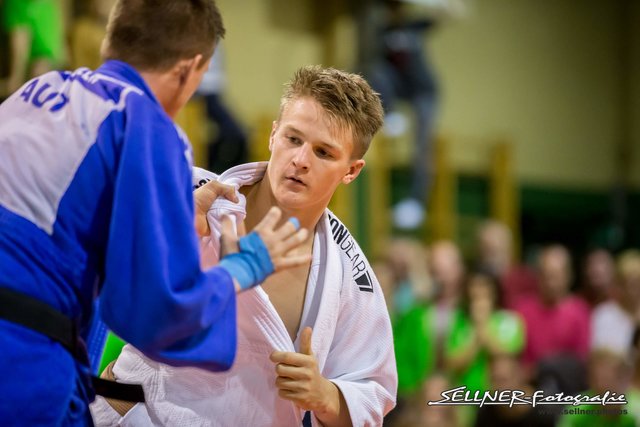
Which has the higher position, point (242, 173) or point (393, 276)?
point (242, 173)

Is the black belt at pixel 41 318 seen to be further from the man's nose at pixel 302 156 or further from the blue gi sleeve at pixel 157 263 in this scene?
the man's nose at pixel 302 156

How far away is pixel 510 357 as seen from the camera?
6.87 m

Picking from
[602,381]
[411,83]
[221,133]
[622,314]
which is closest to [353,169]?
[602,381]

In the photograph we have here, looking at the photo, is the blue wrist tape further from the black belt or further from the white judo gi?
the white judo gi

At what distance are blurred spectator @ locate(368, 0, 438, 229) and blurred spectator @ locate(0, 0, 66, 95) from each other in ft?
11.7

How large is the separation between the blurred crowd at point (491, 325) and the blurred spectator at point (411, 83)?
2.08 m

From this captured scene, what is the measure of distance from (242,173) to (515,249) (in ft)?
32.8

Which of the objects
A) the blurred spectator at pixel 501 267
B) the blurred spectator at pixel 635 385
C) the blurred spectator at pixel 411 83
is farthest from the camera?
the blurred spectator at pixel 411 83

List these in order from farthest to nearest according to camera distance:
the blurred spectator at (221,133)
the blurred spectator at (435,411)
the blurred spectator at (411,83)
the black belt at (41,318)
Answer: the blurred spectator at (411,83) < the blurred spectator at (221,133) < the blurred spectator at (435,411) < the black belt at (41,318)

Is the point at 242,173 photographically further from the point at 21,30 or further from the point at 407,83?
the point at 407,83

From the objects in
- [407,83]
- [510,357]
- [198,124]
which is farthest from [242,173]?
[407,83]

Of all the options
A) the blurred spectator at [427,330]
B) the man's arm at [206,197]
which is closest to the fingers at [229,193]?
the man's arm at [206,197]

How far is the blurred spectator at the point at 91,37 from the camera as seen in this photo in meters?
7.45

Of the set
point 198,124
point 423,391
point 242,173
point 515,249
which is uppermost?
point 242,173
